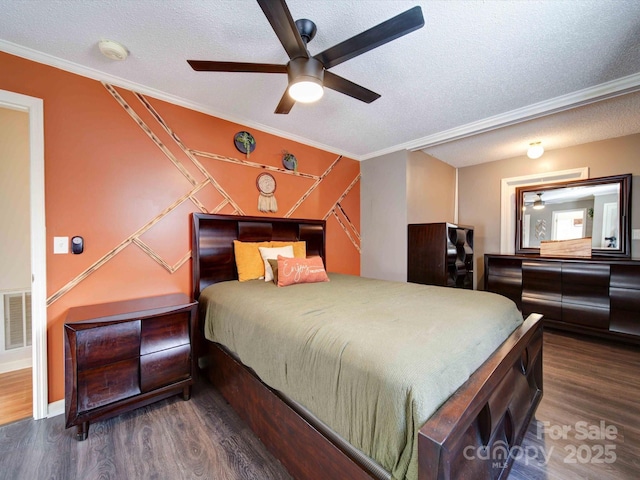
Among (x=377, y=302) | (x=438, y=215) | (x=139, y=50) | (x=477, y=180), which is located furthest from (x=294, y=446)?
(x=477, y=180)

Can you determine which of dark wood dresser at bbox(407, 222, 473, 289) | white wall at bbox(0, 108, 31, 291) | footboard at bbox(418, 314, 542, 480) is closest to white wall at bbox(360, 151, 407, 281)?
dark wood dresser at bbox(407, 222, 473, 289)

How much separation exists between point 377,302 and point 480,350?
644mm

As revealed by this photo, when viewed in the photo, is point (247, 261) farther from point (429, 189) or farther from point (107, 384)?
point (429, 189)

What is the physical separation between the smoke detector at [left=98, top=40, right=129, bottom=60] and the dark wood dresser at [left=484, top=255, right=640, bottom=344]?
4670mm

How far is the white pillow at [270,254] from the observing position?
8.42 feet

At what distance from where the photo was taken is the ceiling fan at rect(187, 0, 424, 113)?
121 centimetres

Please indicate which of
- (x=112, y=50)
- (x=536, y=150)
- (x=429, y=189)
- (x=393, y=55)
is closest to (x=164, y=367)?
(x=112, y=50)

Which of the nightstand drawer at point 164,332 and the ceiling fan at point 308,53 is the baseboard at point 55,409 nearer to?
the nightstand drawer at point 164,332

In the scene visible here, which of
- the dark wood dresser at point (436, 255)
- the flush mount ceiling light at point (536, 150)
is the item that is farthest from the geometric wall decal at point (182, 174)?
the flush mount ceiling light at point (536, 150)

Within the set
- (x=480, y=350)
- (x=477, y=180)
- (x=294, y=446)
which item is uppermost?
(x=477, y=180)

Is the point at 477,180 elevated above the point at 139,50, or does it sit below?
below

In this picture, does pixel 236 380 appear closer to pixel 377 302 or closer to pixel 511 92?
pixel 377 302

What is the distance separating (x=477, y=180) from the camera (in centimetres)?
448

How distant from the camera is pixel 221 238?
267 centimetres
